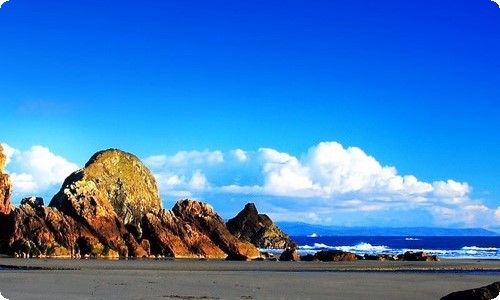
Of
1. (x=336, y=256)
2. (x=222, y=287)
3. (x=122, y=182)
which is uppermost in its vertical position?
(x=122, y=182)

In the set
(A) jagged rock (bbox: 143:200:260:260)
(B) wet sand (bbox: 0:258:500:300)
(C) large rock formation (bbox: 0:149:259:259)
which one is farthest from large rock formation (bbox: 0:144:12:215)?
(B) wet sand (bbox: 0:258:500:300)

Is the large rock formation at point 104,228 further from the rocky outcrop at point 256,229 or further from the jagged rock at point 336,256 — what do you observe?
the rocky outcrop at point 256,229

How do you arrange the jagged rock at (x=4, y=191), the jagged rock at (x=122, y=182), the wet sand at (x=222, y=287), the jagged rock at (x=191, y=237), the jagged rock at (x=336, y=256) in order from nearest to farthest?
1. the wet sand at (x=222, y=287)
2. the jagged rock at (x=336, y=256)
3. the jagged rock at (x=4, y=191)
4. the jagged rock at (x=191, y=237)
5. the jagged rock at (x=122, y=182)

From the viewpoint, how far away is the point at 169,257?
69.2 meters

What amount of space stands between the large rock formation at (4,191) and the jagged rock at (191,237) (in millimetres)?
14335

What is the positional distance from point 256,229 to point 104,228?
69216 mm

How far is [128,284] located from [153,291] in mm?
3621

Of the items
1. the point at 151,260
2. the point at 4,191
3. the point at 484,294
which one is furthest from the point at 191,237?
the point at 484,294

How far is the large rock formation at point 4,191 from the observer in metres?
71.5

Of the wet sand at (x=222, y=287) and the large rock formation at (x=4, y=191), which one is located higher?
the large rock formation at (x=4, y=191)

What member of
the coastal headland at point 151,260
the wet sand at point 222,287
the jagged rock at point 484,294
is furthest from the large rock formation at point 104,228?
the jagged rock at point 484,294

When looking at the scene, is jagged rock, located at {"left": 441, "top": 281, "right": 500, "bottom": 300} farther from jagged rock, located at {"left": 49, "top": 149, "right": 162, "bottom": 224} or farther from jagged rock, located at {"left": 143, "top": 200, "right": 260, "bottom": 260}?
jagged rock, located at {"left": 49, "top": 149, "right": 162, "bottom": 224}

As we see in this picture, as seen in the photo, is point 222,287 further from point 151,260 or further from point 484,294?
point 151,260

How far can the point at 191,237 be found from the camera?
74.3m
